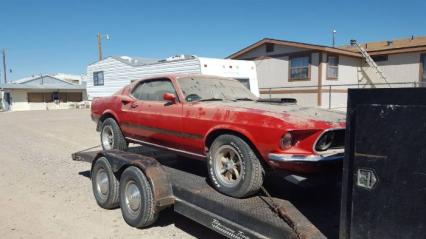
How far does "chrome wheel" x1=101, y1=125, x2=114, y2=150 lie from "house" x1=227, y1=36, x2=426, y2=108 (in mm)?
13928

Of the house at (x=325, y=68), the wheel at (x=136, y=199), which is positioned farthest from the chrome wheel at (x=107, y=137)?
the house at (x=325, y=68)

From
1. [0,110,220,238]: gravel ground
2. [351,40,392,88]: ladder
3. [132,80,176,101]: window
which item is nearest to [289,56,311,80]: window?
[351,40,392,88]: ladder

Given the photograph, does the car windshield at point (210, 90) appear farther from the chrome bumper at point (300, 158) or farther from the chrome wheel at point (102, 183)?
the chrome wheel at point (102, 183)

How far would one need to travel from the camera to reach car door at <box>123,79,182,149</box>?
15.4ft

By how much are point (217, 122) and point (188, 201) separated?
0.91 meters

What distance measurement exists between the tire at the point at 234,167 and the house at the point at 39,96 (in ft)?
134

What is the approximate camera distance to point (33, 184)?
6.77 meters

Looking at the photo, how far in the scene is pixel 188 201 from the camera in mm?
3990

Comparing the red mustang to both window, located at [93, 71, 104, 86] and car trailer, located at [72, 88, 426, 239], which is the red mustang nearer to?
car trailer, located at [72, 88, 426, 239]

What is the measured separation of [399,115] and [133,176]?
3.31 meters

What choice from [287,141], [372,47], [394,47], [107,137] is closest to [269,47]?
[372,47]

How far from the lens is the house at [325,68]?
18.9 metres

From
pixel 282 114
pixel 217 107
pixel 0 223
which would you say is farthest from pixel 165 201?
pixel 0 223

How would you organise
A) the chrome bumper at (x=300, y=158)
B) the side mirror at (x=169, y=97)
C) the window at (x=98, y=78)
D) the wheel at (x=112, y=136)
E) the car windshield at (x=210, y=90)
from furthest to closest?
the window at (x=98, y=78) < the wheel at (x=112, y=136) < the car windshield at (x=210, y=90) < the side mirror at (x=169, y=97) < the chrome bumper at (x=300, y=158)
